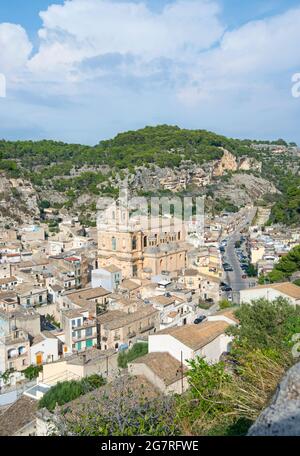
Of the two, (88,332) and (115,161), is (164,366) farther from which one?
(115,161)

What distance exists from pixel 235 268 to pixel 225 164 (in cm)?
3985

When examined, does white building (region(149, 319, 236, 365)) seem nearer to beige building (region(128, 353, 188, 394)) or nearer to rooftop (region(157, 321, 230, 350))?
rooftop (region(157, 321, 230, 350))

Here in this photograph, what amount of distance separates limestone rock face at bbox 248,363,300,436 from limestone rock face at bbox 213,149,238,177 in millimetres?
66032

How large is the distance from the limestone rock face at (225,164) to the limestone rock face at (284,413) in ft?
217

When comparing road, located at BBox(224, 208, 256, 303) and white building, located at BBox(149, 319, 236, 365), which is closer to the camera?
white building, located at BBox(149, 319, 236, 365)

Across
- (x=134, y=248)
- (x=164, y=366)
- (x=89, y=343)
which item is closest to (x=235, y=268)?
(x=134, y=248)

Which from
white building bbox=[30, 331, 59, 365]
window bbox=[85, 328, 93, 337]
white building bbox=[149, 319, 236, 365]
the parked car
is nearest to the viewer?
white building bbox=[149, 319, 236, 365]

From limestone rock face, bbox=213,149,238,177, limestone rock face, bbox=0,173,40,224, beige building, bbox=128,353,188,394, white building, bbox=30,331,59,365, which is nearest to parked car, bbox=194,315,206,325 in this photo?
white building, bbox=30,331,59,365

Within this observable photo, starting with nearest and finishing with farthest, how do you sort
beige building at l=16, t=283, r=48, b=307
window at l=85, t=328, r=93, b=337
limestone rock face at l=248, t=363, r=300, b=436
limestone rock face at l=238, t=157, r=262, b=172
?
1. limestone rock face at l=248, t=363, r=300, b=436
2. window at l=85, t=328, r=93, b=337
3. beige building at l=16, t=283, r=48, b=307
4. limestone rock face at l=238, t=157, r=262, b=172

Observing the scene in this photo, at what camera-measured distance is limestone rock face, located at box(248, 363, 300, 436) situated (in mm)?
2986

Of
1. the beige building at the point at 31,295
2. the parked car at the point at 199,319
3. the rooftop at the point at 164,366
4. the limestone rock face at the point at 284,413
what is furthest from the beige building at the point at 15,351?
the limestone rock face at the point at 284,413

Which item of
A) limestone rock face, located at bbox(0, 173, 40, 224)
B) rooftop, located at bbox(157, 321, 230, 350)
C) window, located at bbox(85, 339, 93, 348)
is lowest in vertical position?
window, located at bbox(85, 339, 93, 348)

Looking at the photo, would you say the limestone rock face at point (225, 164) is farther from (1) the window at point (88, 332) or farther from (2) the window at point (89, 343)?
(2) the window at point (89, 343)
